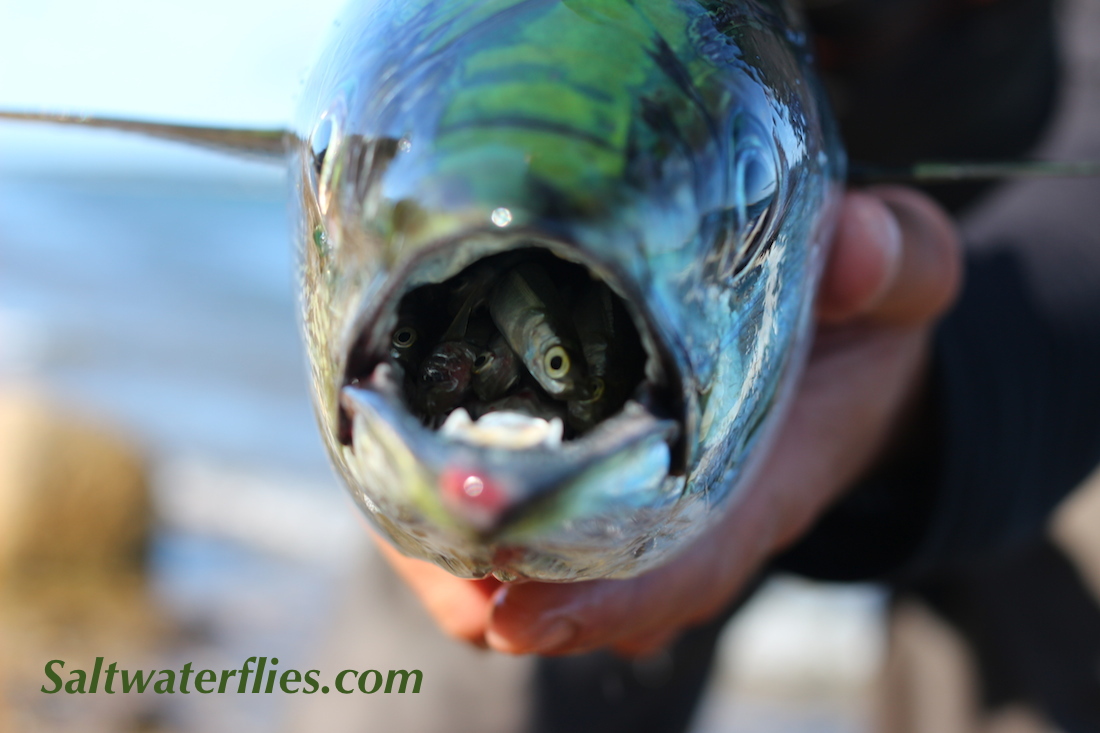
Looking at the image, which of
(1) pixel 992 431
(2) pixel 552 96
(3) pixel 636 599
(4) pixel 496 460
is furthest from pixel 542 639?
(1) pixel 992 431

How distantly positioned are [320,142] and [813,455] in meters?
0.99

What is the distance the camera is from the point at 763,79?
2.56 ft

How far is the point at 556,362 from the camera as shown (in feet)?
2.31

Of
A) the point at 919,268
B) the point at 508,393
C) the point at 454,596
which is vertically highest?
the point at 508,393

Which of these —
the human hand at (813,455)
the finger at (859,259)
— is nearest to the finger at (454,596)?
the human hand at (813,455)

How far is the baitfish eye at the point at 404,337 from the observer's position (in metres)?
0.69

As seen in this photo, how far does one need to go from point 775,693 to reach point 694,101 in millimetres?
3740

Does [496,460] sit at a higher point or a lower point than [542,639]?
higher

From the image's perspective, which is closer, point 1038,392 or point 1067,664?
point 1038,392

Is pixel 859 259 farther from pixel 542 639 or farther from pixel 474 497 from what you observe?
pixel 474 497

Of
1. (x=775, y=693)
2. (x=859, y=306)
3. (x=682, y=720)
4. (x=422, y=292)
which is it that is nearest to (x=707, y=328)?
(x=422, y=292)

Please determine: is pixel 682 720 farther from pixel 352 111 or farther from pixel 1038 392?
pixel 352 111

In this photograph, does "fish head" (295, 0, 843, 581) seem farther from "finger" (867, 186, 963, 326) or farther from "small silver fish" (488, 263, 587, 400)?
"finger" (867, 186, 963, 326)

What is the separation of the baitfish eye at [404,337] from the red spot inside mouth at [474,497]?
0.16m
